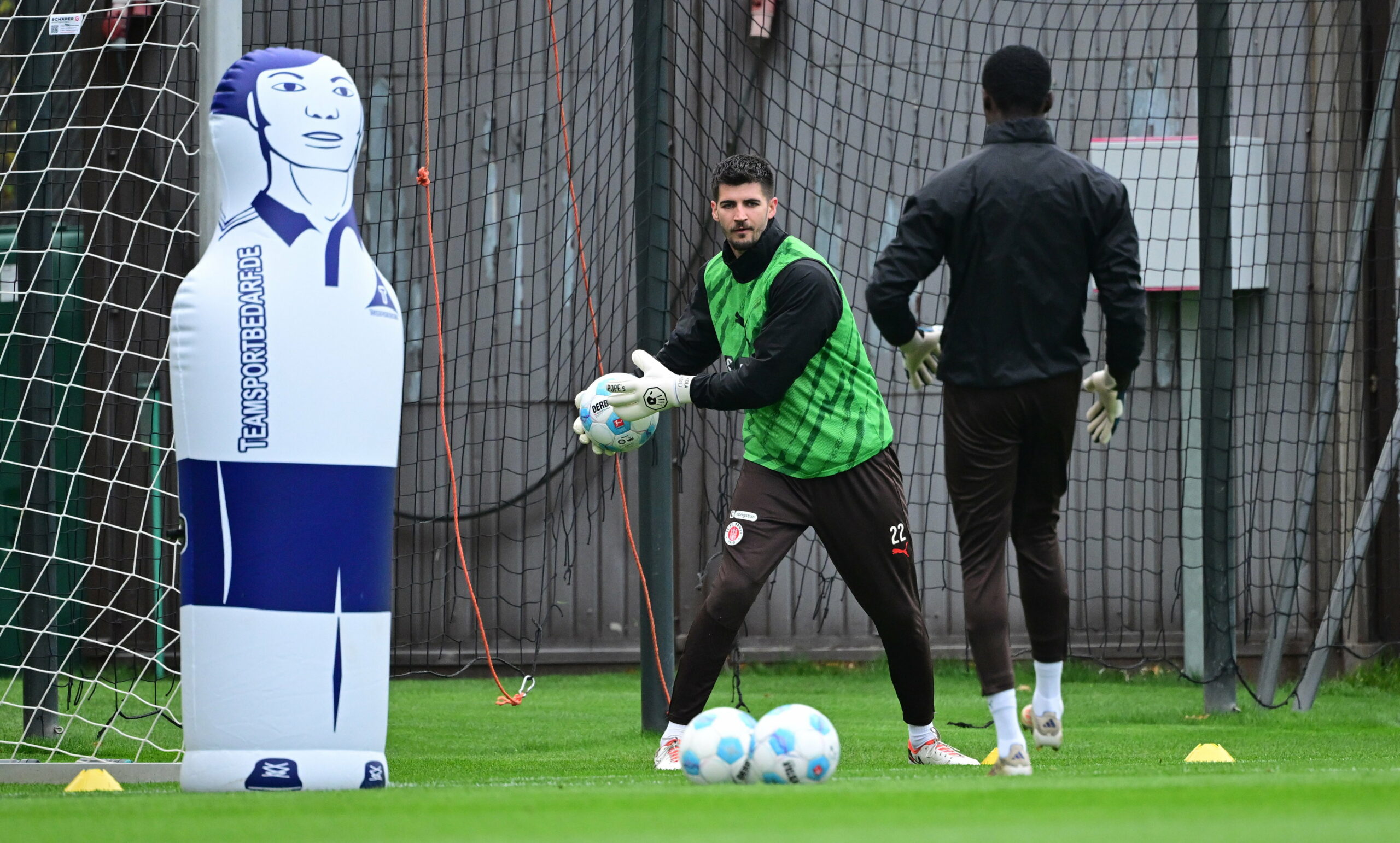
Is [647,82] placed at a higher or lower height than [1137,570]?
higher

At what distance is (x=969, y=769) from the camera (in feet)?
14.6

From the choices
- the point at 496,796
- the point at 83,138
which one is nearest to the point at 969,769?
the point at 496,796

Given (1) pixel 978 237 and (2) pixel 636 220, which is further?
(2) pixel 636 220

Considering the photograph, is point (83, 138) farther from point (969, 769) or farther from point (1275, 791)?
point (1275, 791)

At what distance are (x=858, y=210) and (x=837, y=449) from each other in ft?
15.5

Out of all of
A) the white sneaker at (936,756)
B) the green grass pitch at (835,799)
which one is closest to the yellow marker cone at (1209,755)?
the green grass pitch at (835,799)

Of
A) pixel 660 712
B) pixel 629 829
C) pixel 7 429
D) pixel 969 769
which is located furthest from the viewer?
pixel 7 429

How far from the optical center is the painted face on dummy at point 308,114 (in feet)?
12.3

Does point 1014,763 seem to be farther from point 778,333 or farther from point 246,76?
point 246,76

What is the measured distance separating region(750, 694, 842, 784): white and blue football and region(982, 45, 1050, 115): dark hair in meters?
1.69

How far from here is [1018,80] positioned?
406cm

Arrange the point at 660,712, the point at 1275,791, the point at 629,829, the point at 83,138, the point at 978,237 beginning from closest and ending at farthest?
the point at 629,829 < the point at 1275,791 < the point at 978,237 < the point at 660,712 < the point at 83,138

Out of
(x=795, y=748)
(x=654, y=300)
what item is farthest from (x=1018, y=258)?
(x=654, y=300)

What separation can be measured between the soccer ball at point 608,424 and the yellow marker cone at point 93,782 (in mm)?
1777
